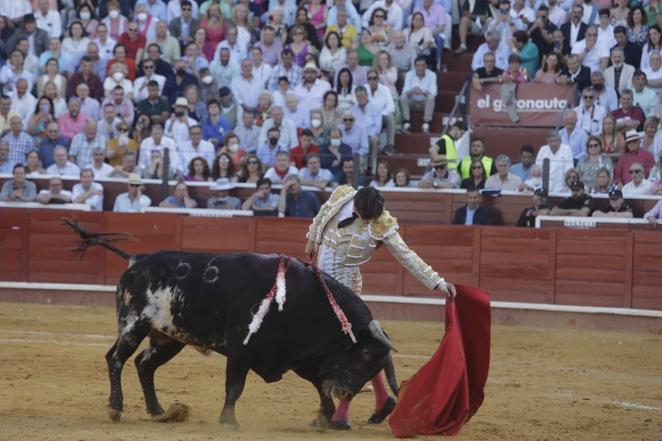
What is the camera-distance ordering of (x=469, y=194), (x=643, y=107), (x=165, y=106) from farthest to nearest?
(x=165, y=106)
(x=643, y=107)
(x=469, y=194)

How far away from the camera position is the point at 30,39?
16453 mm

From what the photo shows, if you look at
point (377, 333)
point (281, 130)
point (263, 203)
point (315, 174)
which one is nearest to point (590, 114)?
point (315, 174)

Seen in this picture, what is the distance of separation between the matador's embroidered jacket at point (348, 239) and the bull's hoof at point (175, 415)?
1.12 metres

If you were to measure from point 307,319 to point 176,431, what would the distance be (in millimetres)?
909

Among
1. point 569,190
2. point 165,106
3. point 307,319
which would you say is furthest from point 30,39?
point 307,319

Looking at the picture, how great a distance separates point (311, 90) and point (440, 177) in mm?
2327

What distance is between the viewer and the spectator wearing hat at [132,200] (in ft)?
45.1

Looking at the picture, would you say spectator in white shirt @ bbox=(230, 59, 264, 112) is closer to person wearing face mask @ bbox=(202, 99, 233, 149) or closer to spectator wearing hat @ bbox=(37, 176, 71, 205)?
person wearing face mask @ bbox=(202, 99, 233, 149)

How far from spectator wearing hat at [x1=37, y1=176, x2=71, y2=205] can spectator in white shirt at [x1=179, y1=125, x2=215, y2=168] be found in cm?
138

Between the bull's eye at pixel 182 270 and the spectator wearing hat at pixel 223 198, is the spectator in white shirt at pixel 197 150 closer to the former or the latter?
the spectator wearing hat at pixel 223 198

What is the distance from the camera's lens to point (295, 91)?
590 inches

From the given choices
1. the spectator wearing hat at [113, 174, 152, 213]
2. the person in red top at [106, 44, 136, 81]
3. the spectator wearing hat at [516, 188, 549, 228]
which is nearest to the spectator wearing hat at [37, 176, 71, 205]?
the spectator wearing hat at [113, 174, 152, 213]

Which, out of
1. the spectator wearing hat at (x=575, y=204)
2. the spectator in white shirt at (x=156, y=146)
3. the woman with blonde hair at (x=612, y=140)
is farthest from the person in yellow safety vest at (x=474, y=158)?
the spectator in white shirt at (x=156, y=146)

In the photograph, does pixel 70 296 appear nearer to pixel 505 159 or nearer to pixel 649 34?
pixel 505 159
